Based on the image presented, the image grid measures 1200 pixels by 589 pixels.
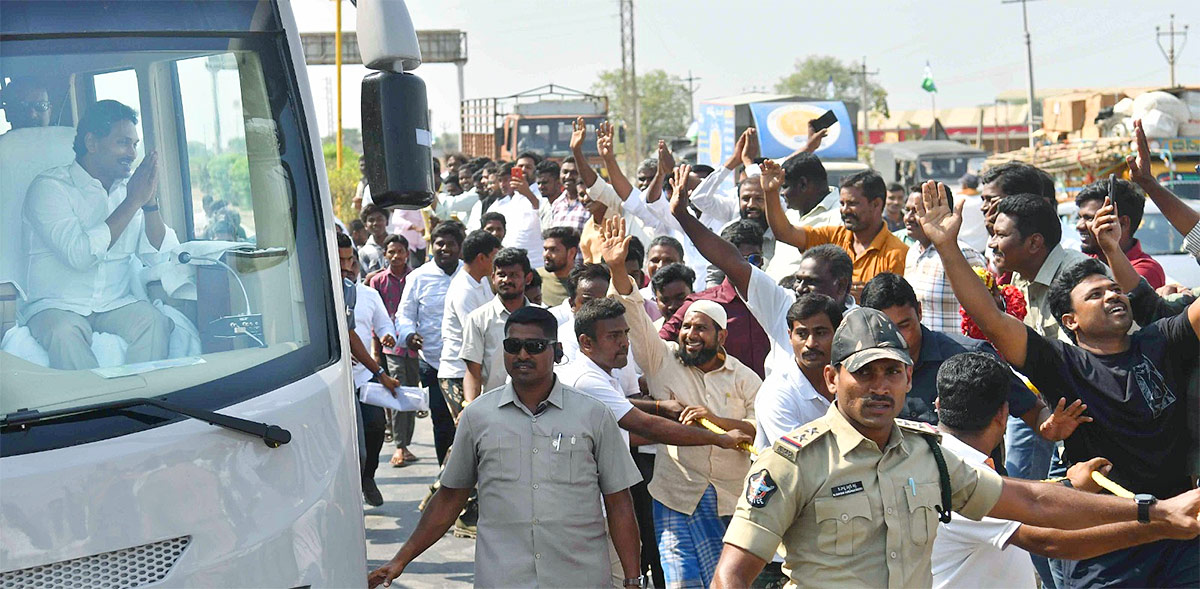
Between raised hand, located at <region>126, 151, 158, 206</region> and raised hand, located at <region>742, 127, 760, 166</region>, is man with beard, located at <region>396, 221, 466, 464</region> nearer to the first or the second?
raised hand, located at <region>742, 127, 760, 166</region>

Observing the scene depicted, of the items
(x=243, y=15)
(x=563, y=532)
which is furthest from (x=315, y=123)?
(x=563, y=532)

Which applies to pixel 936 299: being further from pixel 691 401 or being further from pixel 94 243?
pixel 94 243

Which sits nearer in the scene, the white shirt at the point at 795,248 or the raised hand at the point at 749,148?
the white shirt at the point at 795,248

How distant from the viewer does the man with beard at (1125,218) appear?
20.7 feet

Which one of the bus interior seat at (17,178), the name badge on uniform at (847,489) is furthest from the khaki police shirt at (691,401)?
the bus interior seat at (17,178)

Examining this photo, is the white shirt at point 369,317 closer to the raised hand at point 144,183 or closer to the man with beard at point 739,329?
the man with beard at point 739,329

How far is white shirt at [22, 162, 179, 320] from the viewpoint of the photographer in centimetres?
341

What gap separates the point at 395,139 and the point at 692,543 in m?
2.44

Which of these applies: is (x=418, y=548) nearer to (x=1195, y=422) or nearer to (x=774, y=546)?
(x=774, y=546)

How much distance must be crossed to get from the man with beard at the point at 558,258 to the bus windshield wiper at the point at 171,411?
4940 mm

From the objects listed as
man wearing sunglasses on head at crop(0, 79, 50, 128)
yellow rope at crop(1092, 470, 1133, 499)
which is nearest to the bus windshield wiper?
man wearing sunglasses on head at crop(0, 79, 50, 128)

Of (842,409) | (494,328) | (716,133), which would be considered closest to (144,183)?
(842,409)

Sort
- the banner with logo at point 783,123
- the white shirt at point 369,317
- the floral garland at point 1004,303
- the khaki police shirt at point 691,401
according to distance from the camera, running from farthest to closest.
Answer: the banner with logo at point 783,123 < the white shirt at point 369,317 < the floral garland at point 1004,303 < the khaki police shirt at point 691,401

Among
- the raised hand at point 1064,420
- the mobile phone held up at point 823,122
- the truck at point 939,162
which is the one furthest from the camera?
the truck at point 939,162
